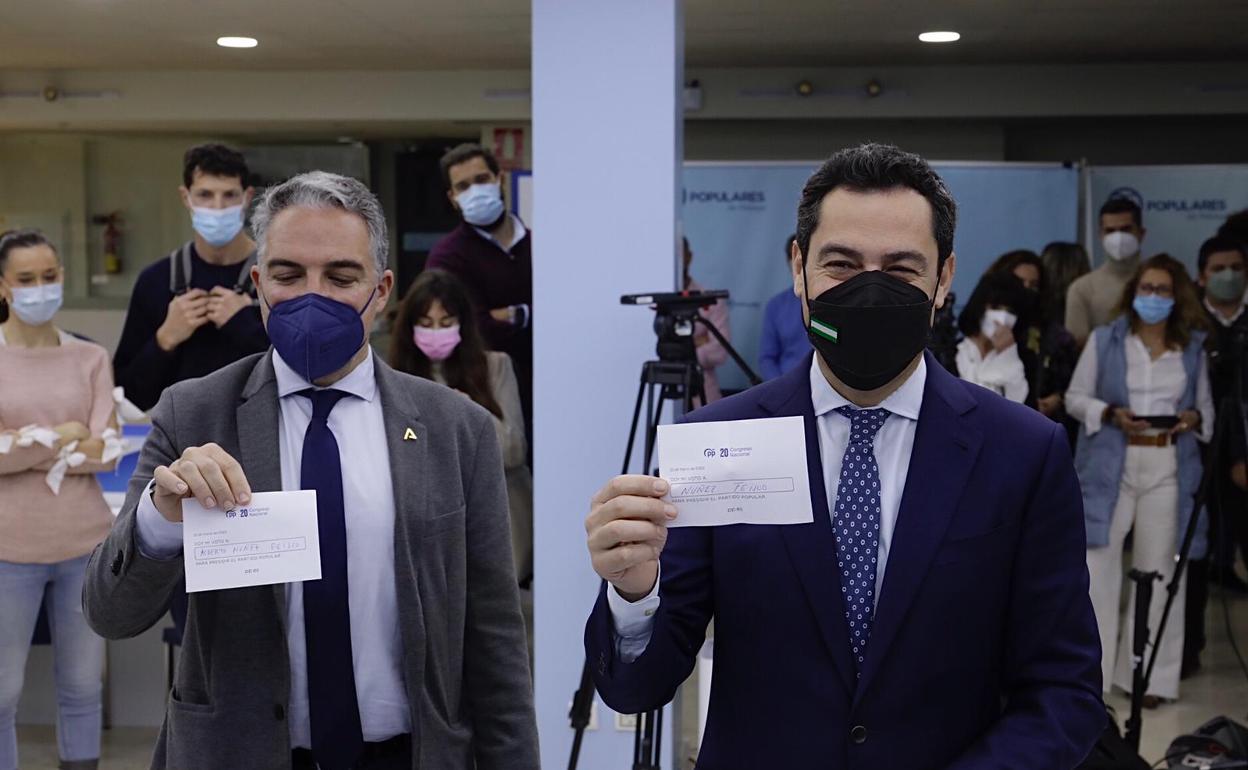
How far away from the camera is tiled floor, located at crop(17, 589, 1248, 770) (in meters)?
4.62

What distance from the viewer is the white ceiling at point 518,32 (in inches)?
307

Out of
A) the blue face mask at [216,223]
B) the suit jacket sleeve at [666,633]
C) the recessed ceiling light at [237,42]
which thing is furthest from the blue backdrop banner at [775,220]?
the suit jacket sleeve at [666,633]

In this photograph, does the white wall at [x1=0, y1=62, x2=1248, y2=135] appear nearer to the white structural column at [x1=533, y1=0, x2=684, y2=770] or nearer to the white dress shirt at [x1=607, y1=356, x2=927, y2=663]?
the white structural column at [x1=533, y1=0, x2=684, y2=770]

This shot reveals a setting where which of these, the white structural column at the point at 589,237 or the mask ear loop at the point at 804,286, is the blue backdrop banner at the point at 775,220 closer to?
the white structural column at the point at 589,237

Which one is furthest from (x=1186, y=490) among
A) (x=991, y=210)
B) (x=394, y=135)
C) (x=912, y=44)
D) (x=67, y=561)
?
(x=394, y=135)

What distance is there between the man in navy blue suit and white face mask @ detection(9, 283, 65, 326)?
2.92 metres

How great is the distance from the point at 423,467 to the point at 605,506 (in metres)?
0.46

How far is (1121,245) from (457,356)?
378 centimetres

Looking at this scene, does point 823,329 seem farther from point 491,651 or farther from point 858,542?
point 491,651

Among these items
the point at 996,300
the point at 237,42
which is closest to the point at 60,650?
the point at 996,300

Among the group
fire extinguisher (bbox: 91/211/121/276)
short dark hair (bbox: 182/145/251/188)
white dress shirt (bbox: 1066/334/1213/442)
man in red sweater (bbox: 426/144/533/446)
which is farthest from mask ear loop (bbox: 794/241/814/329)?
fire extinguisher (bbox: 91/211/121/276)

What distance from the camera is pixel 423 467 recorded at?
1.81 meters

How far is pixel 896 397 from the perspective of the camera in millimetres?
1566

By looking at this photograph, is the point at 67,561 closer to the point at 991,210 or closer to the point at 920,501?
the point at 920,501
